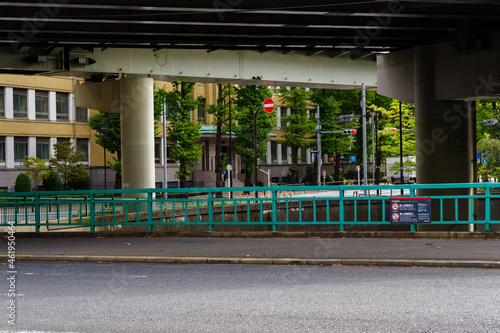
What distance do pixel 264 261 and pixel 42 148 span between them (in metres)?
51.3

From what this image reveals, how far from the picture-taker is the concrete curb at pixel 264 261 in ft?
47.4

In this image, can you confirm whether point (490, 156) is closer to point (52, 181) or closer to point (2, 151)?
point (52, 181)

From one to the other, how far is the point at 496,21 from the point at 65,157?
41.7 metres

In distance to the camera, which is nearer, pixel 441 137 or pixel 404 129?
pixel 441 137

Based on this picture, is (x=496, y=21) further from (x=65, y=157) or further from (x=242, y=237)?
(x=65, y=157)

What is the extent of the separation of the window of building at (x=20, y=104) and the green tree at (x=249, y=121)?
1819 cm

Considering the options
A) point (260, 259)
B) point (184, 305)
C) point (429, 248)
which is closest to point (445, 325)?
point (184, 305)

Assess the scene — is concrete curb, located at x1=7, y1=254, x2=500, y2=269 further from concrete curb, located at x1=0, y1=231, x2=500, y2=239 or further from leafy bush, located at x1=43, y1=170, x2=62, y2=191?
leafy bush, located at x1=43, y1=170, x2=62, y2=191

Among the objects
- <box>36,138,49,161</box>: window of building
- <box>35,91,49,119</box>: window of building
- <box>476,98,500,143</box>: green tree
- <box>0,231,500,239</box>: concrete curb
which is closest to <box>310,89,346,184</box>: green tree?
<box>476,98,500,143</box>: green tree

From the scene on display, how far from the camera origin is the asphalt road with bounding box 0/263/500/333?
888 cm

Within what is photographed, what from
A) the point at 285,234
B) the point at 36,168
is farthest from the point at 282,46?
the point at 36,168

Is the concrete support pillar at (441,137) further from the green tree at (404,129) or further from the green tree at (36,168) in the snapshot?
the green tree at (36,168)

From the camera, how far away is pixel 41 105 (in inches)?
2473

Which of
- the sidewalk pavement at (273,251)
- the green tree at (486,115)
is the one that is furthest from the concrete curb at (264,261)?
the green tree at (486,115)
